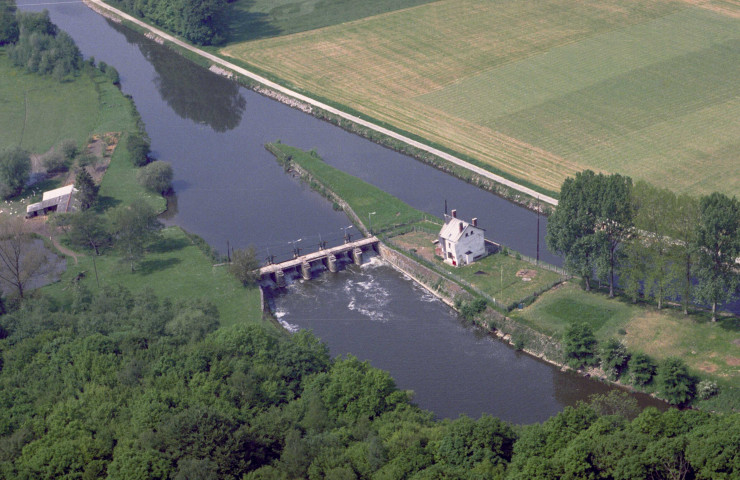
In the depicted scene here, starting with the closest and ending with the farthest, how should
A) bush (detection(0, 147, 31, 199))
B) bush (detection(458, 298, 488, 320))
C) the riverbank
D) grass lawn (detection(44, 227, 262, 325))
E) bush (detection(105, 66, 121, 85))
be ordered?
the riverbank → bush (detection(458, 298, 488, 320)) → grass lawn (detection(44, 227, 262, 325)) → bush (detection(0, 147, 31, 199)) → bush (detection(105, 66, 121, 85))

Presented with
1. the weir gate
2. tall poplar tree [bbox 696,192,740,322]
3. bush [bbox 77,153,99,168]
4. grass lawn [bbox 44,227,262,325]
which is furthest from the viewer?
A: bush [bbox 77,153,99,168]

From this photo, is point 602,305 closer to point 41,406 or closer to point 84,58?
point 41,406

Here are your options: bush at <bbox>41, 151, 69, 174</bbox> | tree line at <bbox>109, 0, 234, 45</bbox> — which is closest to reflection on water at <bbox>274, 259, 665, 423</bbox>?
bush at <bbox>41, 151, 69, 174</bbox>

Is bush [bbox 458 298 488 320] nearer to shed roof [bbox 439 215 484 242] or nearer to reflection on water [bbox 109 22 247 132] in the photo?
shed roof [bbox 439 215 484 242]

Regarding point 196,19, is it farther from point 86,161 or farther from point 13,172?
point 13,172

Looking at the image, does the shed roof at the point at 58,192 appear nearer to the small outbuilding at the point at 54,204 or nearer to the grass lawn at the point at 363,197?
the small outbuilding at the point at 54,204
